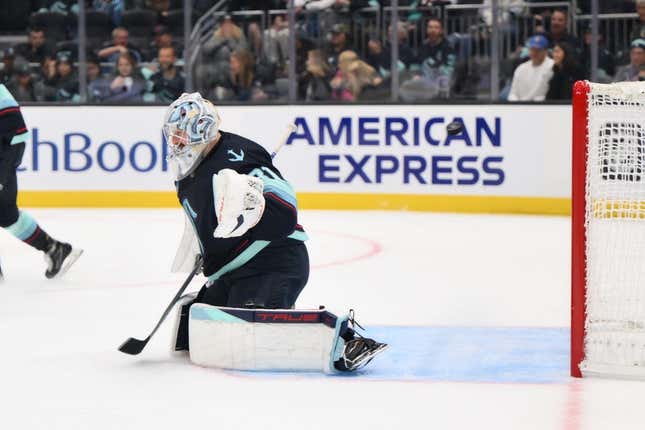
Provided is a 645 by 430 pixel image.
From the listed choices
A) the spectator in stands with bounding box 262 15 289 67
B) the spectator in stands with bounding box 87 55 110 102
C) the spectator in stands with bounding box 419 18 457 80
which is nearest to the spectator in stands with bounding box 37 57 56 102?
the spectator in stands with bounding box 87 55 110 102

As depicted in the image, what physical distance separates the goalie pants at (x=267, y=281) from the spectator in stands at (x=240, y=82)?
20.0 ft

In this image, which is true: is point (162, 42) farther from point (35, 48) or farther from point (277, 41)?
point (35, 48)

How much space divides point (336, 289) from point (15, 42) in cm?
617

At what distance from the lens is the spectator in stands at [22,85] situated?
10428mm

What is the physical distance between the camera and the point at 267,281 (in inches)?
157

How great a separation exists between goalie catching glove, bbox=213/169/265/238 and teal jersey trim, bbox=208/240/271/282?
258mm

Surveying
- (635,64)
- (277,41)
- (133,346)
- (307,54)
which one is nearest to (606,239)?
(133,346)

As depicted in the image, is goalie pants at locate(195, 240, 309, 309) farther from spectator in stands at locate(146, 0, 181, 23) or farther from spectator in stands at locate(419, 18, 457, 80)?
spectator in stands at locate(146, 0, 181, 23)

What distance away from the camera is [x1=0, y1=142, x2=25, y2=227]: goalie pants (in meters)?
6.08

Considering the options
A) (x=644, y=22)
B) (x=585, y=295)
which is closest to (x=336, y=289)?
(x=585, y=295)

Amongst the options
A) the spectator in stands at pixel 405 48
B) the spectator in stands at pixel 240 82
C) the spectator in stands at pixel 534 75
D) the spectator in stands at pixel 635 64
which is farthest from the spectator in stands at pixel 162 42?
the spectator in stands at pixel 635 64

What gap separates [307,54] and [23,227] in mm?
4249

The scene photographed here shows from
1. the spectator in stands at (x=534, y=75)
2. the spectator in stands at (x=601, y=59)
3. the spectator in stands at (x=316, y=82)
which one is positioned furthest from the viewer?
the spectator in stands at (x=316, y=82)

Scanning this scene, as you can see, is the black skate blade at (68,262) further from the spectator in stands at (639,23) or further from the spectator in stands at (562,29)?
the spectator in stands at (639,23)
